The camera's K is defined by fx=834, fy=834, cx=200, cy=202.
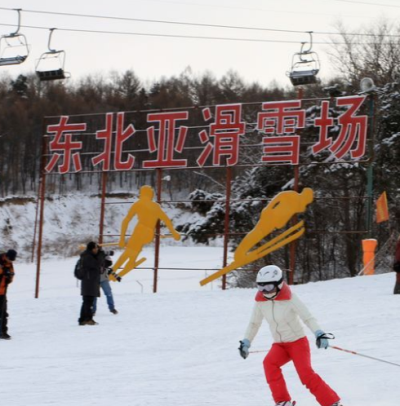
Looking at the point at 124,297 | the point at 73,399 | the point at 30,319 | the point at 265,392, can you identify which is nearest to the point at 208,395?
the point at 265,392

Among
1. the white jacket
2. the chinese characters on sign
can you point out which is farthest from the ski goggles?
the chinese characters on sign

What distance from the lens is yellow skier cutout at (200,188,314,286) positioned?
1980 centimetres

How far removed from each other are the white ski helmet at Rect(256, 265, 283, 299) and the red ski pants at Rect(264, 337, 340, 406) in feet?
1.58

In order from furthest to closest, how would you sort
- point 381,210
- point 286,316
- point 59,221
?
point 59,221, point 381,210, point 286,316

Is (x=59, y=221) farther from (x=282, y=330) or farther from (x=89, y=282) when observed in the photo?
(x=282, y=330)

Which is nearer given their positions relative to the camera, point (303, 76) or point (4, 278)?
point (4, 278)

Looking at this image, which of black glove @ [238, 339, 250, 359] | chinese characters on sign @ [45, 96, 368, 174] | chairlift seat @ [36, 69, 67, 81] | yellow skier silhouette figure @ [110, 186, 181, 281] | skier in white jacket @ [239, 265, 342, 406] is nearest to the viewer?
skier in white jacket @ [239, 265, 342, 406]

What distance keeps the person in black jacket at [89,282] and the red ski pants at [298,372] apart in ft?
26.4

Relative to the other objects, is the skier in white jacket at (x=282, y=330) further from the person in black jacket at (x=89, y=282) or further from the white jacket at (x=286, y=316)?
the person in black jacket at (x=89, y=282)

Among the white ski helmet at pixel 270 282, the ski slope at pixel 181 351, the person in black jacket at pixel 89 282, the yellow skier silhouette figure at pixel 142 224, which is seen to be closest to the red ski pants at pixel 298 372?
the white ski helmet at pixel 270 282

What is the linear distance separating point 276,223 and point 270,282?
41.7 ft

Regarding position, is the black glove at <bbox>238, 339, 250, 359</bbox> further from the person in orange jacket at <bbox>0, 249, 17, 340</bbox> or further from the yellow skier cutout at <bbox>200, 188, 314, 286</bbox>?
the yellow skier cutout at <bbox>200, 188, 314, 286</bbox>

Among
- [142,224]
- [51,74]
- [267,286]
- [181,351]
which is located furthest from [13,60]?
[267,286]

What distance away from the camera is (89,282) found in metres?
15.1
